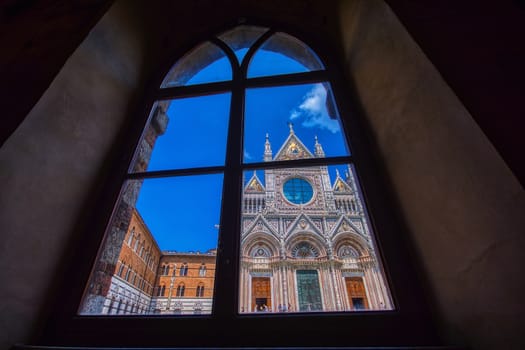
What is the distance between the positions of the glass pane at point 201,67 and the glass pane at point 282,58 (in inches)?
8.3

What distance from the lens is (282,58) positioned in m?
1.70

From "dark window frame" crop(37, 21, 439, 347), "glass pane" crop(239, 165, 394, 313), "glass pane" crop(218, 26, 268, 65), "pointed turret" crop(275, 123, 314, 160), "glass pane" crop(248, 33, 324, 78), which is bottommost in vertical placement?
"dark window frame" crop(37, 21, 439, 347)

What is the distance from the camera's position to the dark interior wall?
528 mm

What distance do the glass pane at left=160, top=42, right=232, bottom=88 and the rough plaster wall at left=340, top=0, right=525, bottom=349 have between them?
39.8 inches

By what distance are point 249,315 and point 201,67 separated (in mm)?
1723

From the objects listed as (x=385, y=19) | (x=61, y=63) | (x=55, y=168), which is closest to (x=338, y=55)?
(x=385, y=19)

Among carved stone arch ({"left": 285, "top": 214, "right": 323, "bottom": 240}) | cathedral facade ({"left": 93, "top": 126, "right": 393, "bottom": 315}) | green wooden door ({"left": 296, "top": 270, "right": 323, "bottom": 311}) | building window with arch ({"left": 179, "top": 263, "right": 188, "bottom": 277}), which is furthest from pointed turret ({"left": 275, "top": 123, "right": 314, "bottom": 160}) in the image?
carved stone arch ({"left": 285, "top": 214, "right": 323, "bottom": 240})

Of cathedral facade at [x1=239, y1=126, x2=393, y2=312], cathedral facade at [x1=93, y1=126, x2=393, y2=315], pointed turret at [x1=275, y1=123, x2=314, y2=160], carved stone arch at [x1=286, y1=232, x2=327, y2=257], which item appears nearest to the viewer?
pointed turret at [x1=275, y1=123, x2=314, y2=160]

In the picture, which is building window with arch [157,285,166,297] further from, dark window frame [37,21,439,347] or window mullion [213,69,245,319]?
window mullion [213,69,245,319]

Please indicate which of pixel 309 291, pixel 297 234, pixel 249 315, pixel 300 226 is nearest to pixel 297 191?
pixel 300 226

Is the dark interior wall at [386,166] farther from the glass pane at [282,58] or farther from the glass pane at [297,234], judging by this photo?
the glass pane at [297,234]

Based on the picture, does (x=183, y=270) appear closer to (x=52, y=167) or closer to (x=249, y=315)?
(x=249, y=315)

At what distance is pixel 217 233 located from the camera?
3.23 ft

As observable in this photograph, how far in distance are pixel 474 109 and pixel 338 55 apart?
1086mm
